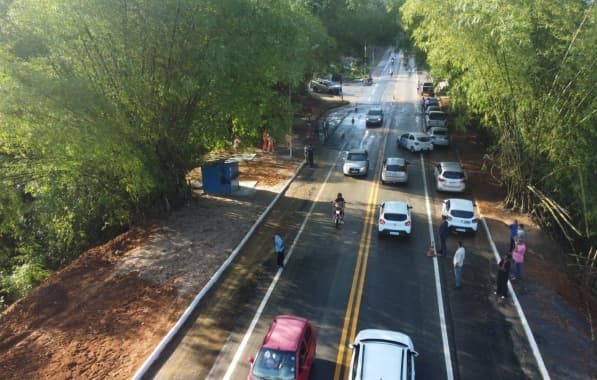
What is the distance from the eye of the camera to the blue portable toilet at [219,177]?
2497 centimetres

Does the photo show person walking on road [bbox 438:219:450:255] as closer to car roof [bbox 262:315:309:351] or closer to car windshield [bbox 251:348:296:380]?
car roof [bbox 262:315:309:351]

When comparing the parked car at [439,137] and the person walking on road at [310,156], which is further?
the parked car at [439,137]

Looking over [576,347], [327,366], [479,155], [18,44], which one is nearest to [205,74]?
[18,44]

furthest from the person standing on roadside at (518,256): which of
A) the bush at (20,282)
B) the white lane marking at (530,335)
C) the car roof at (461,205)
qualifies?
the bush at (20,282)

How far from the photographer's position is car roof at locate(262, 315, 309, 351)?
10.9 metres

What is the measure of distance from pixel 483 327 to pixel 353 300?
3.79 m

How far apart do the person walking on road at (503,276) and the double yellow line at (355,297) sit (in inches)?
168

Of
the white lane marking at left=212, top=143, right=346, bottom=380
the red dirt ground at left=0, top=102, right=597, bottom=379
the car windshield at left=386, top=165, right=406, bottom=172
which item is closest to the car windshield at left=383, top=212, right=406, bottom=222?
the white lane marking at left=212, top=143, right=346, bottom=380

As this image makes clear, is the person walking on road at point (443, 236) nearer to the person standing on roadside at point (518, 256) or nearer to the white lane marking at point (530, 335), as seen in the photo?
the white lane marking at point (530, 335)

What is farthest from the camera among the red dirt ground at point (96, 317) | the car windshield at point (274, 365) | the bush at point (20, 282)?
the bush at point (20, 282)

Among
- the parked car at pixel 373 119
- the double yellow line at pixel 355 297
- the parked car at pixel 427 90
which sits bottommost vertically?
the double yellow line at pixel 355 297

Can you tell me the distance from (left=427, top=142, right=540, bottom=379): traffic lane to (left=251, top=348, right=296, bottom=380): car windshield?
4.34m

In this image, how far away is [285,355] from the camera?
35.1 feet

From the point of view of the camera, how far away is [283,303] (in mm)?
14836
